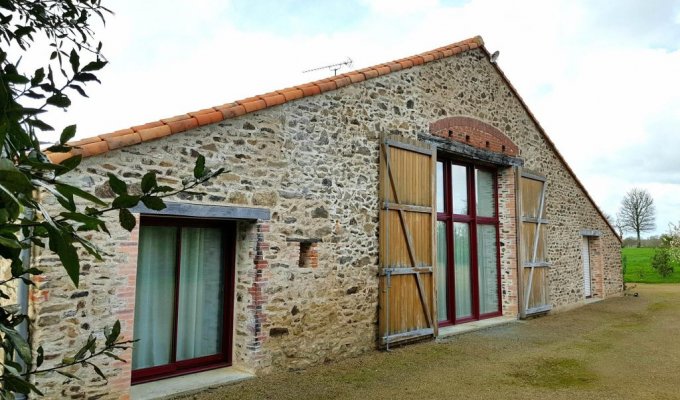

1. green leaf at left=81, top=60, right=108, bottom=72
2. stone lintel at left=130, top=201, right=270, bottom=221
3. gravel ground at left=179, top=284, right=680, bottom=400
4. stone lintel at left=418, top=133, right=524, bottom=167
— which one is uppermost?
stone lintel at left=418, top=133, right=524, bottom=167

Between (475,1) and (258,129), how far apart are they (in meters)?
4.77

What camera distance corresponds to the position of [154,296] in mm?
4777

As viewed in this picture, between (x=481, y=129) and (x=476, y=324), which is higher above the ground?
(x=481, y=129)

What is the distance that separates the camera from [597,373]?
5.60 meters

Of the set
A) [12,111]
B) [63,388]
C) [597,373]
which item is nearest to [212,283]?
[63,388]

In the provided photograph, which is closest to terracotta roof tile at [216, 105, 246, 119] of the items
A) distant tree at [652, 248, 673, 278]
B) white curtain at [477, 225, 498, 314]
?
white curtain at [477, 225, 498, 314]

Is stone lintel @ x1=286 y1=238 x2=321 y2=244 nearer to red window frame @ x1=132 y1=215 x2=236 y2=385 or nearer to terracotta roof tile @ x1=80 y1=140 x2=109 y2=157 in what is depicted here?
red window frame @ x1=132 y1=215 x2=236 y2=385

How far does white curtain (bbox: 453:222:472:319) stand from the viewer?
27.1 ft

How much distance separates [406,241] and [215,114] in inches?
135

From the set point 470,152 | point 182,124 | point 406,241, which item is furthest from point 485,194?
point 182,124

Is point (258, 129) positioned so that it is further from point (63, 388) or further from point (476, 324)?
point (476, 324)

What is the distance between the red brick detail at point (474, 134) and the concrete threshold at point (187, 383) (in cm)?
482

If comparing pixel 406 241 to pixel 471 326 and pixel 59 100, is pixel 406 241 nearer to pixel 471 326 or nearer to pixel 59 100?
pixel 471 326

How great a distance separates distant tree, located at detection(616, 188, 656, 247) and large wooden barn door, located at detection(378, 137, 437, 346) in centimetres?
3140
